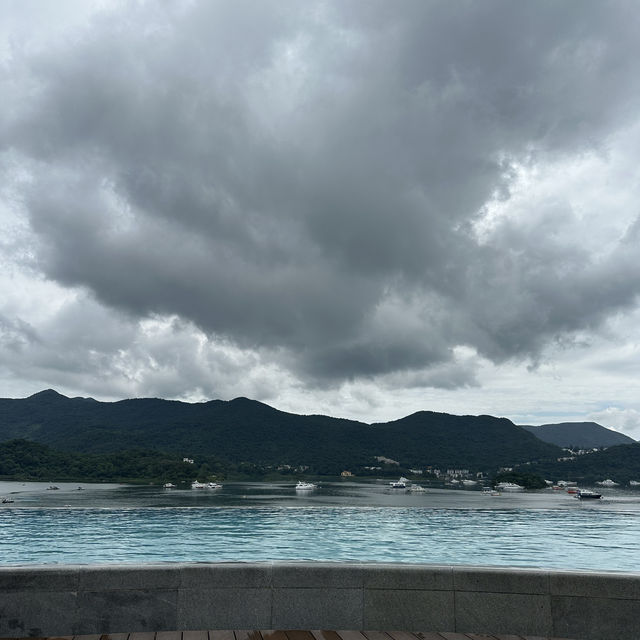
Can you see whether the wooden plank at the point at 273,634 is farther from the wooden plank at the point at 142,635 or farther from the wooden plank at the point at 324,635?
the wooden plank at the point at 142,635

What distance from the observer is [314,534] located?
220ft

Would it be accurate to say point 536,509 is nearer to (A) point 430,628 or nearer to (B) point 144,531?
(B) point 144,531

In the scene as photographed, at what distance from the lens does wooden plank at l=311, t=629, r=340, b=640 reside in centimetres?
756

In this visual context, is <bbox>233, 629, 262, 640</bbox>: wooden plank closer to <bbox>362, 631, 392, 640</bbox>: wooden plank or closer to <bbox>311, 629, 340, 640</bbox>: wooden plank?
<bbox>311, 629, 340, 640</bbox>: wooden plank

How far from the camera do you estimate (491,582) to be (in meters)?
7.98

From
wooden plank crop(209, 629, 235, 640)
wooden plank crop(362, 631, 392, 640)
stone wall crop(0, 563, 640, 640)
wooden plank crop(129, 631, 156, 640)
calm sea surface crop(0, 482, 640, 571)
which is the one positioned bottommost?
calm sea surface crop(0, 482, 640, 571)

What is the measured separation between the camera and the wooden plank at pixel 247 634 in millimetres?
7535

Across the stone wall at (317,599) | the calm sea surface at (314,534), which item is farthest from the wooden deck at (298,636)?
the calm sea surface at (314,534)

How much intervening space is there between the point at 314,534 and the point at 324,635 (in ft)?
206

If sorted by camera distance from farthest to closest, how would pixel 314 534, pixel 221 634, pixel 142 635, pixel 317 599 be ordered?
pixel 314 534 → pixel 317 599 → pixel 221 634 → pixel 142 635

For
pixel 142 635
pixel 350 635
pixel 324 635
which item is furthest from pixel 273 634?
pixel 142 635

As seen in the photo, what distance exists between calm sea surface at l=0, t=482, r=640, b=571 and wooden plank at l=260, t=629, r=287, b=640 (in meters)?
22.7

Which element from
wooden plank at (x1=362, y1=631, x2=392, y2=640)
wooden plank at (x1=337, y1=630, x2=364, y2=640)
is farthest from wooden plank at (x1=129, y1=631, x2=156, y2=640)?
wooden plank at (x1=362, y1=631, x2=392, y2=640)

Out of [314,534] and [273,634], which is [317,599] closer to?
[273,634]
